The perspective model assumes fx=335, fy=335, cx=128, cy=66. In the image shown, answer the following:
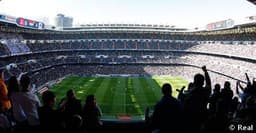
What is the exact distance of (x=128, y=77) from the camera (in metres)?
64.9

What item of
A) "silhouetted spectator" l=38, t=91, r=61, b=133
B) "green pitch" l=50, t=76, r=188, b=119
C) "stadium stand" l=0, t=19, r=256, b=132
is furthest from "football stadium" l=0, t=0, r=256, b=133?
"stadium stand" l=0, t=19, r=256, b=132

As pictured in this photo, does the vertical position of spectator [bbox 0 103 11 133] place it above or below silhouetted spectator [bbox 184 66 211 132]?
below

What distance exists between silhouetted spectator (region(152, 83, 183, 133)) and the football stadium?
0.05ft

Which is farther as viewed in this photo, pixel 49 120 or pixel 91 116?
pixel 91 116

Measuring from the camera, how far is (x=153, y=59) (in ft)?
240

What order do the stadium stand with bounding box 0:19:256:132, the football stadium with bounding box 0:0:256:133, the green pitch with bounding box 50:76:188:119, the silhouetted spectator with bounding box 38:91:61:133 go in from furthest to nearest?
the stadium stand with bounding box 0:19:256:132 → the green pitch with bounding box 50:76:188:119 → the football stadium with bounding box 0:0:256:133 → the silhouetted spectator with bounding box 38:91:61:133

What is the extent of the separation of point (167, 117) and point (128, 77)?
59.9 metres

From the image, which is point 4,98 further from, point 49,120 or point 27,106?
point 49,120

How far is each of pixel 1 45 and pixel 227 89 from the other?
41.3m

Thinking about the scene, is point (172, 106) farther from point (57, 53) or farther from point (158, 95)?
point (57, 53)

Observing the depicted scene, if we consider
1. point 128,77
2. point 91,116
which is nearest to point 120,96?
point 128,77

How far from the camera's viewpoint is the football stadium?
216 inches

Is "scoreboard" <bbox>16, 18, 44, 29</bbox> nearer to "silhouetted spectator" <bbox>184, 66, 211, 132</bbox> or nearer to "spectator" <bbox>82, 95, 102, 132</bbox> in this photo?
"spectator" <bbox>82, 95, 102, 132</bbox>

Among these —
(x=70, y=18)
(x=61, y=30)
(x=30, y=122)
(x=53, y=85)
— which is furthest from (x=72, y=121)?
(x=70, y=18)
